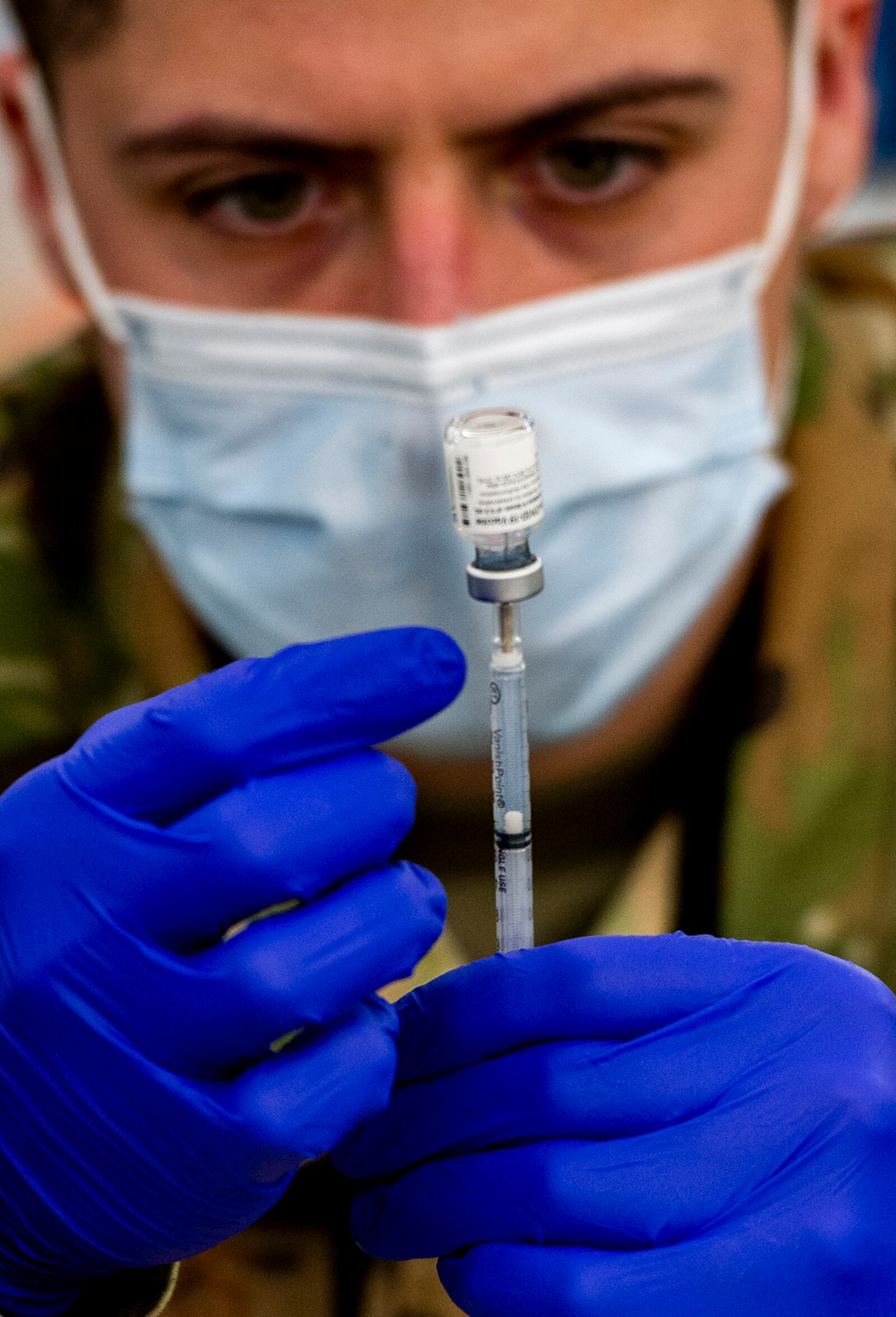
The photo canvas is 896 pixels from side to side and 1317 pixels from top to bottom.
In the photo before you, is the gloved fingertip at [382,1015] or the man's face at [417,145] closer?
the gloved fingertip at [382,1015]

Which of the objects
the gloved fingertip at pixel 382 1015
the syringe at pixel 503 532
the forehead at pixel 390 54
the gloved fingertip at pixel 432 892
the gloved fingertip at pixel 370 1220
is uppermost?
the forehead at pixel 390 54

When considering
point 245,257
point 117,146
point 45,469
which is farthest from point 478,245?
point 45,469

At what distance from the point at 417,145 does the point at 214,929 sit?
0.64m

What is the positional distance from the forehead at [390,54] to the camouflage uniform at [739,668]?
517mm

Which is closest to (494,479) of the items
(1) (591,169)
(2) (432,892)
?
(2) (432,892)

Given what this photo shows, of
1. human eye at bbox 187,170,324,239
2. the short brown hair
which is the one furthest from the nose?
the short brown hair

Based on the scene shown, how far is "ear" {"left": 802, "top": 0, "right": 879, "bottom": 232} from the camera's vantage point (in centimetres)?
128

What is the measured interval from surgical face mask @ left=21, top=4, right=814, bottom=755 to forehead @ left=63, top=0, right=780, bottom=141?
0.54 ft

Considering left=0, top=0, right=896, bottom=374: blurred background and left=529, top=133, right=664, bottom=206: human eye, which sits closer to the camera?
left=529, top=133, right=664, bottom=206: human eye

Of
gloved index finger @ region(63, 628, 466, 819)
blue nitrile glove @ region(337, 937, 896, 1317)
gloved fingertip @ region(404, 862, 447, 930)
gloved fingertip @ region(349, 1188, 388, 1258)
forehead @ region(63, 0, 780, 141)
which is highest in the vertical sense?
forehead @ region(63, 0, 780, 141)

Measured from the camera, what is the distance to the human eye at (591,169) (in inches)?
42.8

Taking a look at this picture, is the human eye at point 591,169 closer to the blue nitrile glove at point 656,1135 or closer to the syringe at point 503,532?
the syringe at point 503,532

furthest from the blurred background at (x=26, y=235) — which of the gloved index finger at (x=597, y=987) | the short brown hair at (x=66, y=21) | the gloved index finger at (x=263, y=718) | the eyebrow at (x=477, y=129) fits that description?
the gloved index finger at (x=597, y=987)

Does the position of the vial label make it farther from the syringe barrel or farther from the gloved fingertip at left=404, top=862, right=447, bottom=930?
the gloved fingertip at left=404, top=862, right=447, bottom=930
